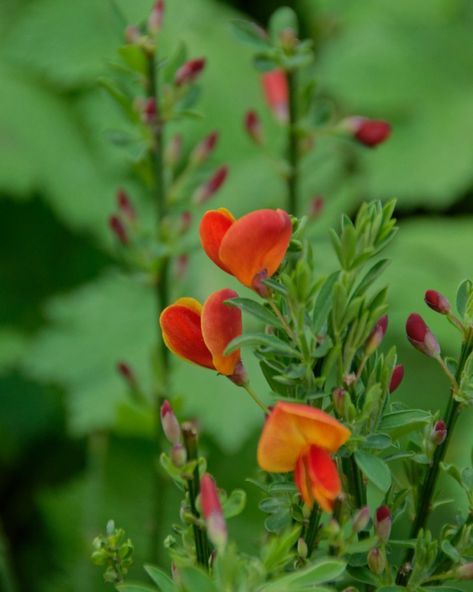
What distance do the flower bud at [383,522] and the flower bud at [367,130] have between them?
1.87 feet

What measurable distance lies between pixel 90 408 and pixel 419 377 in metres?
0.59

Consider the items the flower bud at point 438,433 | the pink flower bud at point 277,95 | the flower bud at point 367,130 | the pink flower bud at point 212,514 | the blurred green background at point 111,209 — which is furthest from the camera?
the blurred green background at point 111,209

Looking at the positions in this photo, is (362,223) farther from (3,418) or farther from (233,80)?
(233,80)

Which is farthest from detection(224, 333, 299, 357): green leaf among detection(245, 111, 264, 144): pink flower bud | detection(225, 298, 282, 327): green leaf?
detection(245, 111, 264, 144): pink flower bud

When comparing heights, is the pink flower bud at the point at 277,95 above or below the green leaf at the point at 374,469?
below

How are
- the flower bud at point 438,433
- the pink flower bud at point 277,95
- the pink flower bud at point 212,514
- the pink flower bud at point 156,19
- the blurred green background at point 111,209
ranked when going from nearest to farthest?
the pink flower bud at point 212,514 → the flower bud at point 438,433 → the pink flower bud at point 156,19 → the pink flower bud at point 277,95 → the blurred green background at point 111,209

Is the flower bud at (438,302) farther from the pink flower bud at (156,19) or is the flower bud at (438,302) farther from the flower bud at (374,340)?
the pink flower bud at (156,19)

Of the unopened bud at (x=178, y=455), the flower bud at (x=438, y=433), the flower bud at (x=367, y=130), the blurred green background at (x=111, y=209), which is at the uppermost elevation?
the unopened bud at (x=178, y=455)

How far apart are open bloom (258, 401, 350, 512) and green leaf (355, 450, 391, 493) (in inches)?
1.0

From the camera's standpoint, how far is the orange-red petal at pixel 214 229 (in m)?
0.51

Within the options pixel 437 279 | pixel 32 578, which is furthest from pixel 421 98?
pixel 32 578

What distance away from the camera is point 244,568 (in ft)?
1.53

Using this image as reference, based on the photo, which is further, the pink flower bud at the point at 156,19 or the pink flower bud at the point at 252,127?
the pink flower bud at the point at 252,127

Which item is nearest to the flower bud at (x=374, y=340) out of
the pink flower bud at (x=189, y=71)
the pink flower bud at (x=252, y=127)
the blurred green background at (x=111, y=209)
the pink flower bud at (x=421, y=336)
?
the pink flower bud at (x=421, y=336)
